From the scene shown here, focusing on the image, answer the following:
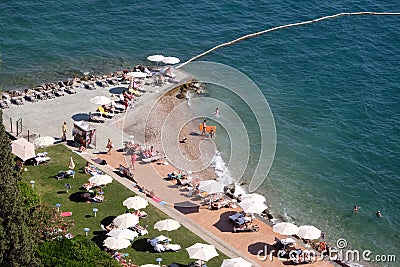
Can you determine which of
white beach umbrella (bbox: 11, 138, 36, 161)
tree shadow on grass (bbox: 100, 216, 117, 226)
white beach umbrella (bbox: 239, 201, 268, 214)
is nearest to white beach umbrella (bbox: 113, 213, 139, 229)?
tree shadow on grass (bbox: 100, 216, 117, 226)

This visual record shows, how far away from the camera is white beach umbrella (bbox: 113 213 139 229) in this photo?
4873 centimetres

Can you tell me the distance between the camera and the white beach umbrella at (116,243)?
46.4m

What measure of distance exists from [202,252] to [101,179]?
38.5ft

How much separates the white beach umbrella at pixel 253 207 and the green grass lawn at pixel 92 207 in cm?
493

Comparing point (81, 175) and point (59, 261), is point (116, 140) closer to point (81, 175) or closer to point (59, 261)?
point (81, 175)

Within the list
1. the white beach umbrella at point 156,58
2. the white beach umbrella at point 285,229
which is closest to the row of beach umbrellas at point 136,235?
the white beach umbrella at point 285,229

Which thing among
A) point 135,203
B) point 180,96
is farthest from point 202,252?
point 180,96

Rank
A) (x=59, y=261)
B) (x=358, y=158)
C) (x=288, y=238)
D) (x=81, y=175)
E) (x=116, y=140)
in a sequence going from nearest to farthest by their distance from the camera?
(x=59, y=261) < (x=288, y=238) < (x=81, y=175) < (x=116, y=140) < (x=358, y=158)

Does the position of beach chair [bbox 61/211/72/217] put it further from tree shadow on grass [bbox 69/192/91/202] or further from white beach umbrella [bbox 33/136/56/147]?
white beach umbrella [bbox 33/136/56/147]

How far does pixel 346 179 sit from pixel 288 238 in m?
15.0

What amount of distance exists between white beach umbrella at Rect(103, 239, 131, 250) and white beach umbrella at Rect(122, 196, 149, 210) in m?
4.10

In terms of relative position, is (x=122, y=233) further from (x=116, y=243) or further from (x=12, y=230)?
(x=12, y=230)

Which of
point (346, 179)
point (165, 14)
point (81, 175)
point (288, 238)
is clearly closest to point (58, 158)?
point (81, 175)

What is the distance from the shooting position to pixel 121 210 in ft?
171
